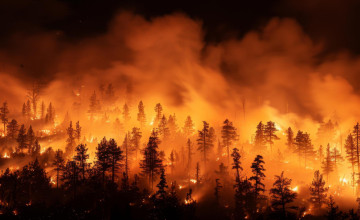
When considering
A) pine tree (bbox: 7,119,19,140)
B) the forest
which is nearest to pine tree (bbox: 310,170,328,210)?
the forest

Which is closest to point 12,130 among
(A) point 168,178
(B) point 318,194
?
(A) point 168,178

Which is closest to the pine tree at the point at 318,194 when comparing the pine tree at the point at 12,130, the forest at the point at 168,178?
the forest at the point at 168,178

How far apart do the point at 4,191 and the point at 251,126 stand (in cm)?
9576

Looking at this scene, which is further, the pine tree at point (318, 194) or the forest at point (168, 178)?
the pine tree at point (318, 194)

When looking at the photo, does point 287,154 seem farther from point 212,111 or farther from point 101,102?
point 101,102

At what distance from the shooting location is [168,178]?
209ft

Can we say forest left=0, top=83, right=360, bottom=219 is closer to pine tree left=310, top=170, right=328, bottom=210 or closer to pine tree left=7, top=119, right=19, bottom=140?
pine tree left=310, top=170, right=328, bottom=210

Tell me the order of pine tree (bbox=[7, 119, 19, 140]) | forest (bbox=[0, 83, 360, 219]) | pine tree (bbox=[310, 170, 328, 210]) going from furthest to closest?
pine tree (bbox=[7, 119, 19, 140]) < pine tree (bbox=[310, 170, 328, 210]) < forest (bbox=[0, 83, 360, 219])

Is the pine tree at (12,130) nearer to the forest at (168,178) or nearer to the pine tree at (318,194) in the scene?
the forest at (168,178)

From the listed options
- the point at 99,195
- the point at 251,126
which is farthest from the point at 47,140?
the point at 251,126

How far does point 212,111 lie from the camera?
129 m

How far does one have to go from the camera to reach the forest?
44500 mm

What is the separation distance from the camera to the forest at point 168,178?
44.5m

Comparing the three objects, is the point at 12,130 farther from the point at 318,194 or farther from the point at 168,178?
the point at 318,194
